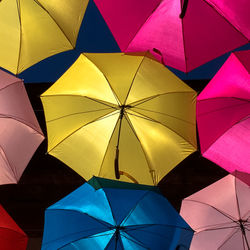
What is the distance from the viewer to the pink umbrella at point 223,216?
17.7ft

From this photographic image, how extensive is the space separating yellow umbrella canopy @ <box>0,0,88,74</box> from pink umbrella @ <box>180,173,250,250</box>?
6.86ft

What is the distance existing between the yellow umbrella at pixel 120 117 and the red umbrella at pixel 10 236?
33.4 inches

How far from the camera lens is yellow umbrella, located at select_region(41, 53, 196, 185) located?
5.07 meters

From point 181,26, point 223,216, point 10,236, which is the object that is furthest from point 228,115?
point 10,236

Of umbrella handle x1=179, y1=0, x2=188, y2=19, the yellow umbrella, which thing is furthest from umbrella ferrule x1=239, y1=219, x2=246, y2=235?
umbrella handle x1=179, y1=0, x2=188, y2=19

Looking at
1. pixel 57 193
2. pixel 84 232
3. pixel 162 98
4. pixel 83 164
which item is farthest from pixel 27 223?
pixel 162 98

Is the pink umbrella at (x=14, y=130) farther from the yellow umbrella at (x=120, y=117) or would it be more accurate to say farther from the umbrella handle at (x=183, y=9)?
the umbrella handle at (x=183, y=9)

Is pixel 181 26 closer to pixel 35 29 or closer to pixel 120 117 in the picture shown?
pixel 120 117

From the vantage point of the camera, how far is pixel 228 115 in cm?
509

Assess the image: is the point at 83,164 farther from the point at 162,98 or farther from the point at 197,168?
the point at 197,168

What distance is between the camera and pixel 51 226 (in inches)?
192

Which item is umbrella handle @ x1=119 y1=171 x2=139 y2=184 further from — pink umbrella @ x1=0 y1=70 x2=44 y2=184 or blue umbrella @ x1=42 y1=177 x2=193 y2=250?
pink umbrella @ x1=0 y1=70 x2=44 y2=184

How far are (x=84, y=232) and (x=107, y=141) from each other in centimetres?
97

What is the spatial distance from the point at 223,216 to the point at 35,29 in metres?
2.67
